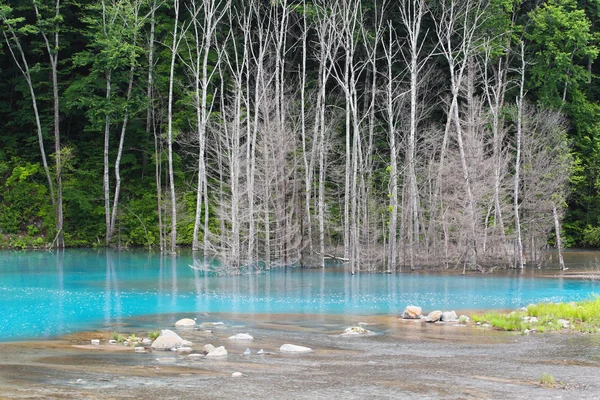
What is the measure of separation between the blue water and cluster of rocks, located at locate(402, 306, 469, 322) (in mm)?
1487

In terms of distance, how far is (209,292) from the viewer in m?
28.5

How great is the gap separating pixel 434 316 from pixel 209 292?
10.2 m

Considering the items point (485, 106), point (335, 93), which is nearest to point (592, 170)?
point (485, 106)

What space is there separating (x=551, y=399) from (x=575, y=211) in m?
47.6

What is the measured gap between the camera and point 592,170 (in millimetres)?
54750

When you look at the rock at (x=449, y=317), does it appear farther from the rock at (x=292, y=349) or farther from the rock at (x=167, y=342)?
the rock at (x=167, y=342)

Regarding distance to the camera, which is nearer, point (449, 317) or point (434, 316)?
point (434, 316)

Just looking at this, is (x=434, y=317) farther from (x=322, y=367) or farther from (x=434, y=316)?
(x=322, y=367)

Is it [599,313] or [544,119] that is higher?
[544,119]

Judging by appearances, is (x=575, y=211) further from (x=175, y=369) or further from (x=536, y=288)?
(x=175, y=369)

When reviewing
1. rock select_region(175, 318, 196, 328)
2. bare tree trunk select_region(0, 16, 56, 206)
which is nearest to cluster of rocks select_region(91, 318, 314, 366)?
rock select_region(175, 318, 196, 328)

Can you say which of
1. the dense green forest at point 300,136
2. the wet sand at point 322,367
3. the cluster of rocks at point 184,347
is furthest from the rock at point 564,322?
the dense green forest at point 300,136

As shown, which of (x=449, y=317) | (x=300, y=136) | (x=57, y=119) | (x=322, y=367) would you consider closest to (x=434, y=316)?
(x=449, y=317)

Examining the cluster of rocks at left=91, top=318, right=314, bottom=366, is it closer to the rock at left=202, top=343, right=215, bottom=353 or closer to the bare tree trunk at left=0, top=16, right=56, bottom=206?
the rock at left=202, top=343, right=215, bottom=353
